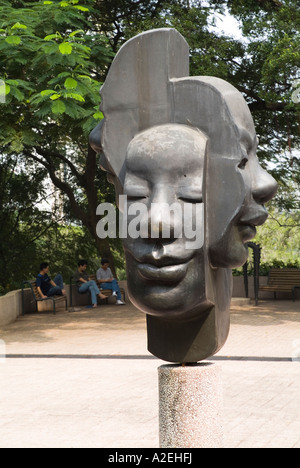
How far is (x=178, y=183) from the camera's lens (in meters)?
4.71

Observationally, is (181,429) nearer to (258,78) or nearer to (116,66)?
(116,66)

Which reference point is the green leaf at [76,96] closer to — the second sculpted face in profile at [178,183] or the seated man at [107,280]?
the second sculpted face in profile at [178,183]

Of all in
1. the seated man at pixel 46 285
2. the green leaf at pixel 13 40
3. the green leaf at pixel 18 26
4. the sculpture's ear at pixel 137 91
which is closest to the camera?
the sculpture's ear at pixel 137 91

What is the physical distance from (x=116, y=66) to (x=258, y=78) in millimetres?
13997

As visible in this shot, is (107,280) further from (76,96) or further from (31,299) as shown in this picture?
(76,96)

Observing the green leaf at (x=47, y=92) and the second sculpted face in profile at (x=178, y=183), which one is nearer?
the second sculpted face in profile at (x=178, y=183)

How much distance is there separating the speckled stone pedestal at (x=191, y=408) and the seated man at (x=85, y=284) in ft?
47.9

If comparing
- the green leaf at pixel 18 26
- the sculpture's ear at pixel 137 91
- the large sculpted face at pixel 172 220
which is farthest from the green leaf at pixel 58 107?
the large sculpted face at pixel 172 220

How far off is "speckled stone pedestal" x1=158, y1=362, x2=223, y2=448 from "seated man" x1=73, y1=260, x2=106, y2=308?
14610 millimetres

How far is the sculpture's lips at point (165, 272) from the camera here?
4664 millimetres

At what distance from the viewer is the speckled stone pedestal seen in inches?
193

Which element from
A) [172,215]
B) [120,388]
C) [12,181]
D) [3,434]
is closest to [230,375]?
[120,388]

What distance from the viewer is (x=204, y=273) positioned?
186 inches

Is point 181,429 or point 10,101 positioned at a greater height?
point 10,101
